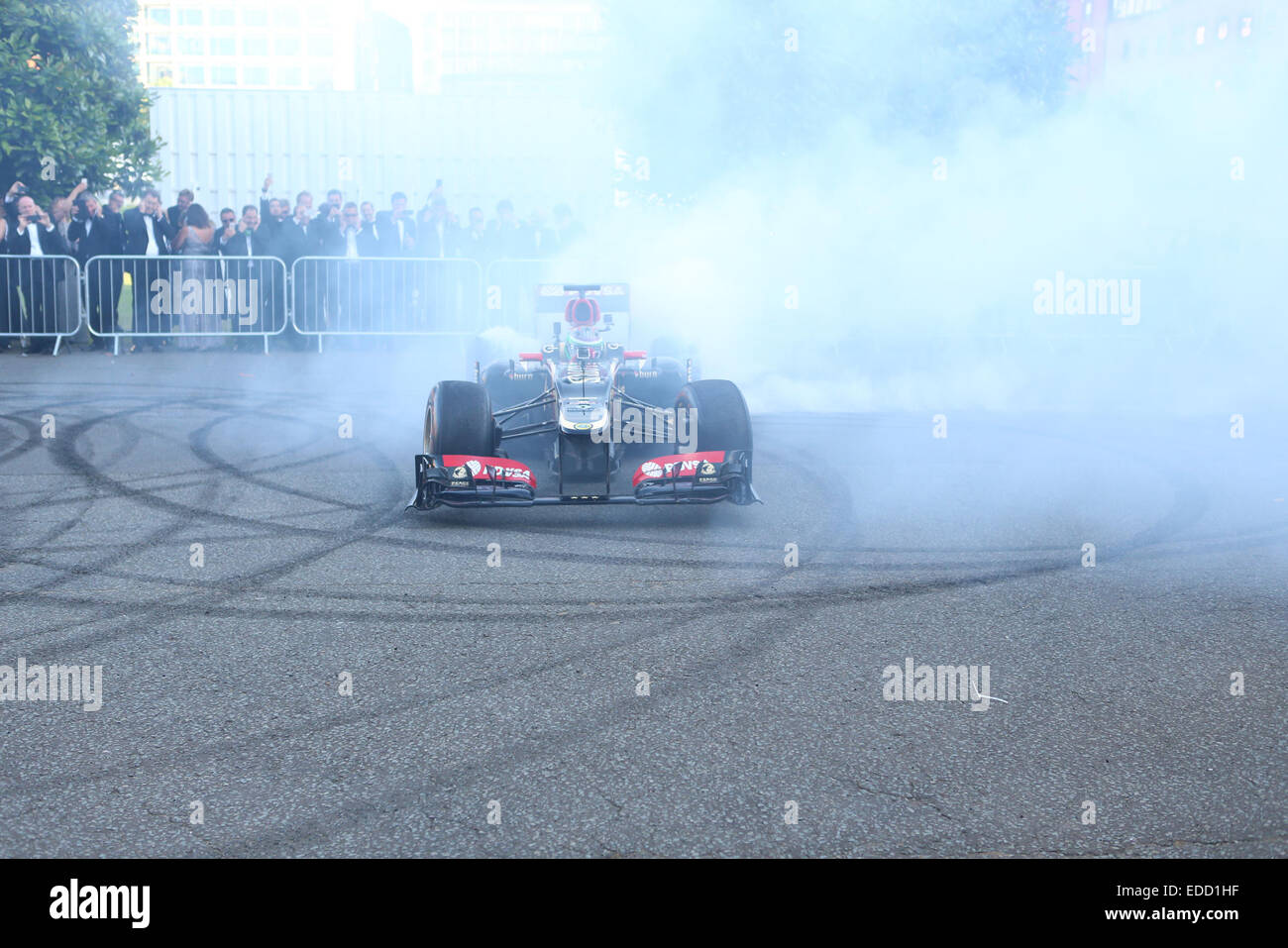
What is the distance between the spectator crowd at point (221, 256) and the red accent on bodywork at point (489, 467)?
28.8ft

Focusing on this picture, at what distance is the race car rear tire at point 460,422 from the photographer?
733 centimetres

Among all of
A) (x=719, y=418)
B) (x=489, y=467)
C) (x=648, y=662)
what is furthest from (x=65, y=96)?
(x=648, y=662)

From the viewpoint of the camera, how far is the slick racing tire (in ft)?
24.3

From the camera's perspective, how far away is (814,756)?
3898mm

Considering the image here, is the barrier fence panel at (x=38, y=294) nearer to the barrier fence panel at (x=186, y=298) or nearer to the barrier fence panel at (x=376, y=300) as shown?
the barrier fence panel at (x=186, y=298)

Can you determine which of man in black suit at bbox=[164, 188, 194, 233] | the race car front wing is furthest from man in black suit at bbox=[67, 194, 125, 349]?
the race car front wing

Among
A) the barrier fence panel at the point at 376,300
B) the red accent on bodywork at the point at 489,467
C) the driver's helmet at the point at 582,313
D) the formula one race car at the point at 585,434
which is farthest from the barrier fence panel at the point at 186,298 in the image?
the red accent on bodywork at the point at 489,467

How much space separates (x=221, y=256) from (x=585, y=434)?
10.1 meters

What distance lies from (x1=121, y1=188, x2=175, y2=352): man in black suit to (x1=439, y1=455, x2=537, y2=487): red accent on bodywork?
10093 mm

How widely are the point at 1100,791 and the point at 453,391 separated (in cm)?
484

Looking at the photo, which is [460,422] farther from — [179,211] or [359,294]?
[179,211]

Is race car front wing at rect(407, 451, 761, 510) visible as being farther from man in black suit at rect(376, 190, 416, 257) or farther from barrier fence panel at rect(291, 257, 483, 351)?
man in black suit at rect(376, 190, 416, 257)
